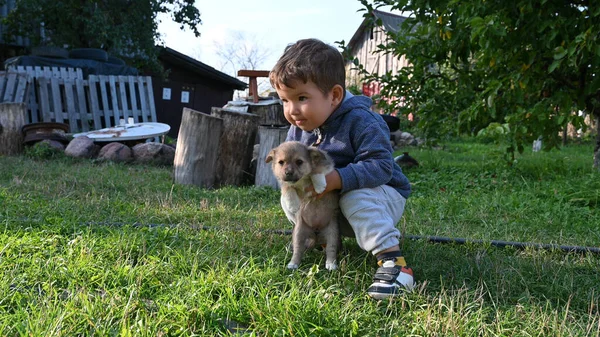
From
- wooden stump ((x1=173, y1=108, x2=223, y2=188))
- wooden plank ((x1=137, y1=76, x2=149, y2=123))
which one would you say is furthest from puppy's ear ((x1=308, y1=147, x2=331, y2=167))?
wooden plank ((x1=137, y1=76, x2=149, y2=123))

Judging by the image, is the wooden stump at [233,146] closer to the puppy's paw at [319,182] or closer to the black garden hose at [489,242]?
the black garden hose at [489,242]

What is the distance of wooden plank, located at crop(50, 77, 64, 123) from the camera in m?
14.3

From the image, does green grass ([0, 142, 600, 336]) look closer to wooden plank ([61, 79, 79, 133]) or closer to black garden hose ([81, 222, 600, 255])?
black garden hose ([81, 222, 600, 255])

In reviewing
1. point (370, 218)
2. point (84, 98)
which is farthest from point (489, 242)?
point (84, 98)

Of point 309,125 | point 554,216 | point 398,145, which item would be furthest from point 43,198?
point 398,145

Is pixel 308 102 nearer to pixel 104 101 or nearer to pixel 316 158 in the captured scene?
pixel 316 158

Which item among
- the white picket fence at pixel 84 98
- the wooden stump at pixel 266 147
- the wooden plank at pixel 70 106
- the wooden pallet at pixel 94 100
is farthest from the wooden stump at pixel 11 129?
the wooden stump at pixel 266 147

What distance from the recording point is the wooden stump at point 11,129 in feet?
32.9

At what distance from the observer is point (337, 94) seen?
3.33 m

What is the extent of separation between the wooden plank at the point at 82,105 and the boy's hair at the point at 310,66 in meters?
13.0

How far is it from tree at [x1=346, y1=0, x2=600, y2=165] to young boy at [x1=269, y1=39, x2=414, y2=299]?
3.27 metres

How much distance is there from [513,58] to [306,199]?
496 cm

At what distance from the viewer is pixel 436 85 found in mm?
9305

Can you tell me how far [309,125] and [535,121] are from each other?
4634 millimetres
